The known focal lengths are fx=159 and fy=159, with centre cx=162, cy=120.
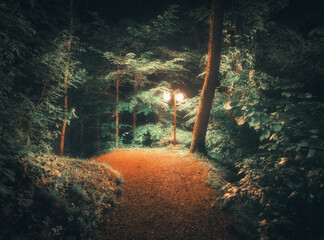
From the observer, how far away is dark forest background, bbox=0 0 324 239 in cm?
224

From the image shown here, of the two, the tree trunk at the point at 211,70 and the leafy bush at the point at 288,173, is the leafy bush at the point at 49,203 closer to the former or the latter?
the leafy bush at the point at 288,173

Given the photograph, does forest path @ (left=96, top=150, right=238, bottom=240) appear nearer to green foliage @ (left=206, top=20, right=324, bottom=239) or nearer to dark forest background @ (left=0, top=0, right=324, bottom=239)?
dark forest background @ (left=0, top=0, right=324, bottom=239)

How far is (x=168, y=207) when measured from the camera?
404 cm

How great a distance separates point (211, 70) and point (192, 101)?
314 cm

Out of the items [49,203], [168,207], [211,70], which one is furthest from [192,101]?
[49,203]

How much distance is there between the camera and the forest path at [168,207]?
10.9 feet

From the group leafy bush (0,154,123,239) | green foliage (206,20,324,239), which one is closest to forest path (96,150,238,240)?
leafy bush (0,154,123,239)

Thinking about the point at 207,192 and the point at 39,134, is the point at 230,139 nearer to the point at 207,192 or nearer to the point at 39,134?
the point at 207,192

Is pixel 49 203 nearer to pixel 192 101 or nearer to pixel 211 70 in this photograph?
pixel 211 70

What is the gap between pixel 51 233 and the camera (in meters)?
2.62

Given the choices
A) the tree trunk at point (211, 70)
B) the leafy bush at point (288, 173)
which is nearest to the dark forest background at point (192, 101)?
the leafy bush at point (288, 173)

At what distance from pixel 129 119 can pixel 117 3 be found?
9662 millimetres

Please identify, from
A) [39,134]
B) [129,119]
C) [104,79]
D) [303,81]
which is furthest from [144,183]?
[129,119]

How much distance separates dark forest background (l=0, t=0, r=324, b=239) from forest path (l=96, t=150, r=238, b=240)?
0.49 m
